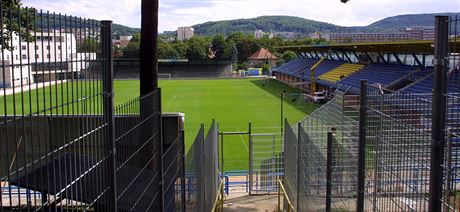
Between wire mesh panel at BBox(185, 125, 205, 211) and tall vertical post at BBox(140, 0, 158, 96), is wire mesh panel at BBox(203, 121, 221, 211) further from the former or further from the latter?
tall vertical post at BBox(140, 0, 158, 96)

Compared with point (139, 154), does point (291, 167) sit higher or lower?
lower

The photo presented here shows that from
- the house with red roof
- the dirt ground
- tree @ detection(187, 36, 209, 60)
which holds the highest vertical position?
tree @ detection(187, 36, 209, 60)

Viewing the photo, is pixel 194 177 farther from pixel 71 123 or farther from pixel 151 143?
pixel 71 123

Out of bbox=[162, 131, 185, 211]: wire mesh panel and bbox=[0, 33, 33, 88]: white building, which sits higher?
bbox=[0, 33, 33, 88]: white building

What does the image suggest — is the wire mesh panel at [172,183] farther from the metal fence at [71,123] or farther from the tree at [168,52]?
the tree at [168,52]

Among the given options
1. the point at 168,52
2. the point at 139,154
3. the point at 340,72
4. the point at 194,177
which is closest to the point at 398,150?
the point at 139,154

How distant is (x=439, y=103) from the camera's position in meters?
2.68

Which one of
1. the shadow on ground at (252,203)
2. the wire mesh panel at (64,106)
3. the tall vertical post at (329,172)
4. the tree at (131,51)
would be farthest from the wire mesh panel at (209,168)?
the tree at (131,51)

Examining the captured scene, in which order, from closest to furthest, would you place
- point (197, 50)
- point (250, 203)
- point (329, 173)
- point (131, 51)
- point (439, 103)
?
point (439, 103) < point (329, 173) < point (250, 203) < point (131, 51) < point (197, 50)

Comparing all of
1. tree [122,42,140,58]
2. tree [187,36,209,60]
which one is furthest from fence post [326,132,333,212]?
tree [187,36,209,60]

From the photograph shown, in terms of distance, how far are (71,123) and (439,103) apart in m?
2.24

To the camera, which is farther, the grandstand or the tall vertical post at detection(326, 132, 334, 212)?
the grandstand

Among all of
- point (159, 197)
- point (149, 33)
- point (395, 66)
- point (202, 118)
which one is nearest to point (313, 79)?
point (395, 66)

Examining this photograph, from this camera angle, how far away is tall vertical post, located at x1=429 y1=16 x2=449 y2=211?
267 centimetres
